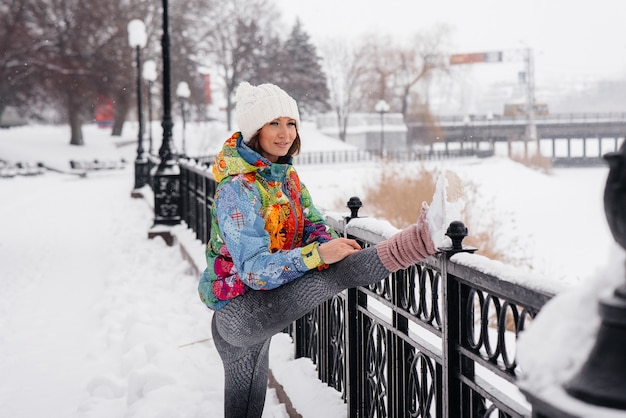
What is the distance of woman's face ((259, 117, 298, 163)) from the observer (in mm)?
3131

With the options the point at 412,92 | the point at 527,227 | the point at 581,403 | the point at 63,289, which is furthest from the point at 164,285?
the point at 412,92

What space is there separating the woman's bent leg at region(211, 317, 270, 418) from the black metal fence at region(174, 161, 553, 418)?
0.53 meters

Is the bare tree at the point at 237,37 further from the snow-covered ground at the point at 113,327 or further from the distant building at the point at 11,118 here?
the snow-covered ground at the point at 113,327

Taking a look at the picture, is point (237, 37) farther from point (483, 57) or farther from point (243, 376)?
point (243, 376)

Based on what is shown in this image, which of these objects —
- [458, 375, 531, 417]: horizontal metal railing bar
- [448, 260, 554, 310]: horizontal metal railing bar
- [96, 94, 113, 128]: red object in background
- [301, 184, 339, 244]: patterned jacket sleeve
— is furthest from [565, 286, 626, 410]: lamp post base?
[96, 94, 113, 128]: red object in background

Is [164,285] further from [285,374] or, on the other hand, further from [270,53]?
[270,53]

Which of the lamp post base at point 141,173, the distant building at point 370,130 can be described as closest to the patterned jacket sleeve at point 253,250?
the lamp post base at point 141,173

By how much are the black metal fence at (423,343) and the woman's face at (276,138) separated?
1.95 feet

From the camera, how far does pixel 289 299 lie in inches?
115

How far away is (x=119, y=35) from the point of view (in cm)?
5250

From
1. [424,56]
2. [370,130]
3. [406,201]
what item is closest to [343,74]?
[370,130]

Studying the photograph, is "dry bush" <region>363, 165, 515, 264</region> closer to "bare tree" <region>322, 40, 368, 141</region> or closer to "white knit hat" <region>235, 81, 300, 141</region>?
"white knit hat" <region>235, 81, 300, 141</region>

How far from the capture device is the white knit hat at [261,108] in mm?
3096

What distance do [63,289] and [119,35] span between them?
153ft
